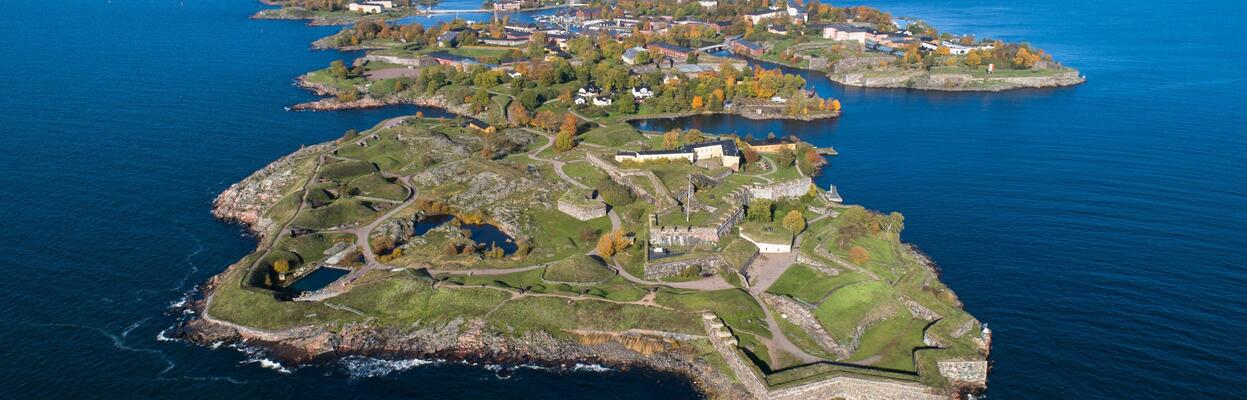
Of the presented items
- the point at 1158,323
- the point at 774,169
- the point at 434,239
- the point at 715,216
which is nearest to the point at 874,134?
the point at 774,169

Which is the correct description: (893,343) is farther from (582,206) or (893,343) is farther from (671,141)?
(671,141)

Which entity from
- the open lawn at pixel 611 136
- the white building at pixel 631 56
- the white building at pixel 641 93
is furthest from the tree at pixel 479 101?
the white building at pixel 631 56

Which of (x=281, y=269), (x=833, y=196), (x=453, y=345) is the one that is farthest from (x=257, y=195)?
(x=833, y=196)

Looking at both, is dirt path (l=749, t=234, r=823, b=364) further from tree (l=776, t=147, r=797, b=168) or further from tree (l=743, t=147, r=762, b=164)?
tree (l=743, t=147, r=762, b=164)

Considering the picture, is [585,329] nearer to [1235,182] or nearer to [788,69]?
[1235,182]

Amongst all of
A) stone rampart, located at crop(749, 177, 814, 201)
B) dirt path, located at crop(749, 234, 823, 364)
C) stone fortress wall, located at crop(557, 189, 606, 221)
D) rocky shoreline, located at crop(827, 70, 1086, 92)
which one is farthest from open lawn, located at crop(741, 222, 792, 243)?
rocky shoreline, located at crop(827, 70, 1086, 92)

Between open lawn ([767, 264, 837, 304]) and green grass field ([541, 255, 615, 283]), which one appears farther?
green grass field ([541, 255, 615, 283])
